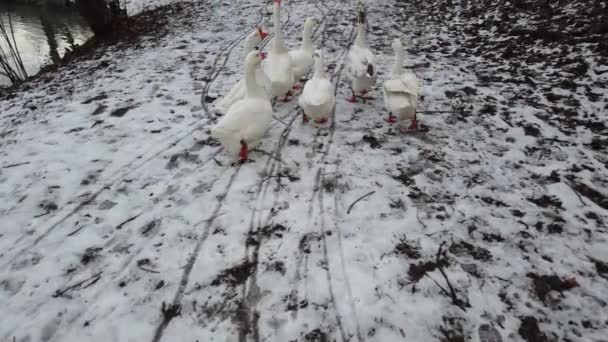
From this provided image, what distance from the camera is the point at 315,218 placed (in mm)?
3197

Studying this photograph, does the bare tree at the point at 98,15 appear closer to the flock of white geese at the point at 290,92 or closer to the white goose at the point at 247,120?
the flock of white geese at the point at 290,92

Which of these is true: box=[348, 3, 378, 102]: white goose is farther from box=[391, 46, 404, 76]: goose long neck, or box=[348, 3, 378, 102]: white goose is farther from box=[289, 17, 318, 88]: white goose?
box=[289, 17, 318, 88]: white goose

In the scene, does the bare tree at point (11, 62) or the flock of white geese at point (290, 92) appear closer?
the flock of white geese at point (290, 92)

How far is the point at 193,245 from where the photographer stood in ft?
9.70

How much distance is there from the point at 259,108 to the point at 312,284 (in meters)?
2.14

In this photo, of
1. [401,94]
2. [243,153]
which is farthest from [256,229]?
[401,94]

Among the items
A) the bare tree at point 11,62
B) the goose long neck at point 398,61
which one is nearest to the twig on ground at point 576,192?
the goose long neck at point 398,61

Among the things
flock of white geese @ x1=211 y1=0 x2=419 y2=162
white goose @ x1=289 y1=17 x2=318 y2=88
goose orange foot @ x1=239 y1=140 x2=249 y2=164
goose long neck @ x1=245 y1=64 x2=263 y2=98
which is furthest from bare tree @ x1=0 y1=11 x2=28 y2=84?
goose orange foot @ x1=239 y1=140 x2=249 y2=164

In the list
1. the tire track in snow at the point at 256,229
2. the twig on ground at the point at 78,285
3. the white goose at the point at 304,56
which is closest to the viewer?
the tire track in snow at the point at 256,229

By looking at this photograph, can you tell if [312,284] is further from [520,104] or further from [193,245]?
[520,104]

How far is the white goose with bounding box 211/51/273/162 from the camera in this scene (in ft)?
12.0

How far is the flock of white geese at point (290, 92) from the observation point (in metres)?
3.78

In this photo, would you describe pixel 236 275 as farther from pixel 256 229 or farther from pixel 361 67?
pixel 361 67

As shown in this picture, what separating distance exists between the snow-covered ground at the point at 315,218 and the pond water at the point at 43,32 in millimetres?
5689
